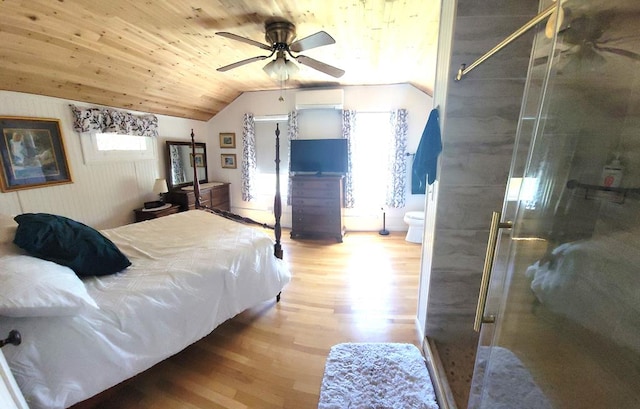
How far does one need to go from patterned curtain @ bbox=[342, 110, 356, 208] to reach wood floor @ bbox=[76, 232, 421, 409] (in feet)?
4.75

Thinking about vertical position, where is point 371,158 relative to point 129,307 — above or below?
above

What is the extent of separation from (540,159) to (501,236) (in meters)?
0.35

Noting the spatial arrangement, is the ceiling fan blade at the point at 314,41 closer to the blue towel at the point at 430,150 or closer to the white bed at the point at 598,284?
the blue towel at the point at 430,150

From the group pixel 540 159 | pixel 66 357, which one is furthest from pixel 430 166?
pixel 66 357

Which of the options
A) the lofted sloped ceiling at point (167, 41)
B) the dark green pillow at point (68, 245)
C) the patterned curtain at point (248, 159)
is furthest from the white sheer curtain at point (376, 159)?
the dark green pillow at point (68, 245)

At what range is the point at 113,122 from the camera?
10.9 ft

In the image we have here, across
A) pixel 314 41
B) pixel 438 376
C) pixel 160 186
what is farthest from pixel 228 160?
pixel 438 376

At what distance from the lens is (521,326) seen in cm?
116

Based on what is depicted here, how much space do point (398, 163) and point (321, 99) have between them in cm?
167

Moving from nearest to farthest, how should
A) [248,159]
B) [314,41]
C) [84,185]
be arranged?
[314,41]
[84,185]
[248,159]

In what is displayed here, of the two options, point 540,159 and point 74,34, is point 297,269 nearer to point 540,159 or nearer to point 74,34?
point 540,159

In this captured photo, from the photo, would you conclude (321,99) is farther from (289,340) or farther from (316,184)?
(289,340)

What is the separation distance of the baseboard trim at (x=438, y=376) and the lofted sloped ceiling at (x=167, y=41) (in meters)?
2.62

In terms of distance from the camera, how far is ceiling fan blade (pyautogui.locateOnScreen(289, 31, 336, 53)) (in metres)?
1.79
